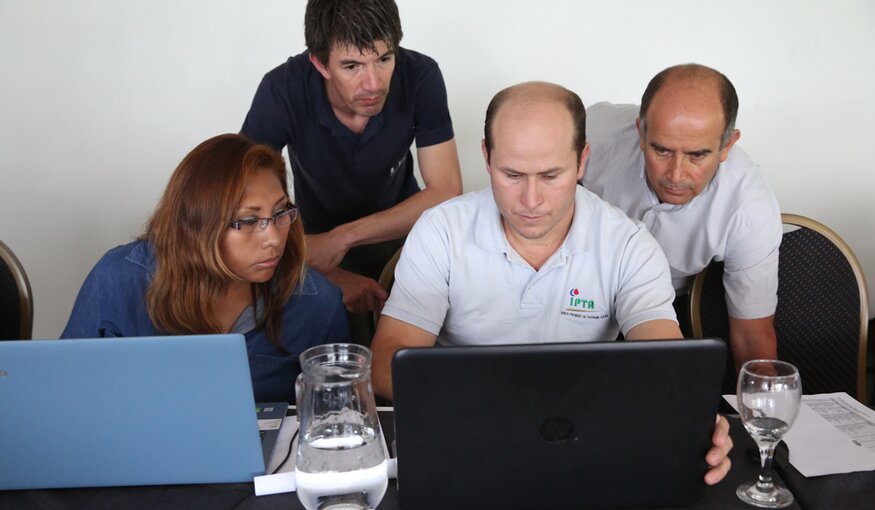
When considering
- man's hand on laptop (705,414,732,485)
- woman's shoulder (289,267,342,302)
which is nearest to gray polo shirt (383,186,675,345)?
woman's shoulder (289,267,342,302)

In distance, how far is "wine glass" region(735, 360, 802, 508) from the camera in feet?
4.15

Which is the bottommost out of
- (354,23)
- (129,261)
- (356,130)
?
(129,261)

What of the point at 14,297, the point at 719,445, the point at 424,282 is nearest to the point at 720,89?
the point at 424,282

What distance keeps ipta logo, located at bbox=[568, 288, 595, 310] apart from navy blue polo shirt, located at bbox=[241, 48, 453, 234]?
0.86m

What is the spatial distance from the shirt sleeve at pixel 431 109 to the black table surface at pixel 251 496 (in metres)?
1.43

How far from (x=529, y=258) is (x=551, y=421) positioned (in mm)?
800

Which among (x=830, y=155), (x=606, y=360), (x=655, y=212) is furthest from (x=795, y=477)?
(x=830, y=155)

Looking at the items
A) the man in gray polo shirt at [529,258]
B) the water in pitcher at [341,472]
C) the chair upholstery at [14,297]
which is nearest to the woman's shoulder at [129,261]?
the chair upholstery at [14,297]

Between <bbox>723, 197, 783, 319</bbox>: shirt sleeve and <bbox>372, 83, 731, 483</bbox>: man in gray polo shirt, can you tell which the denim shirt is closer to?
<bbox>372, 83, 731, 483</bbox>: man in gray polo shirt

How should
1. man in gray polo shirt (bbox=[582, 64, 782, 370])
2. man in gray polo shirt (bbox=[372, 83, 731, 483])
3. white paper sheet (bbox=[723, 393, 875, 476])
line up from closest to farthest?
1. white paper sheet (bbox=[723, 393, 875, 476])
2. man in gray polo shirt (bbox=[372, 83, 731, 483])
3. man in gray polo shirt (bbox=[582, 64, 782, 370])

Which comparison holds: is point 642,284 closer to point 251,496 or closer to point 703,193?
point 703,193

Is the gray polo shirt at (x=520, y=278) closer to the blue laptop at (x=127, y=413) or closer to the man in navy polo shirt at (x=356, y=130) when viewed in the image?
the man in navy polo shirt at (x=356, y=130)

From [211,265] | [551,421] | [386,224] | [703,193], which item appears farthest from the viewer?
[386,224]

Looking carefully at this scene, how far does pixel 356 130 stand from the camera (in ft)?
8.24
